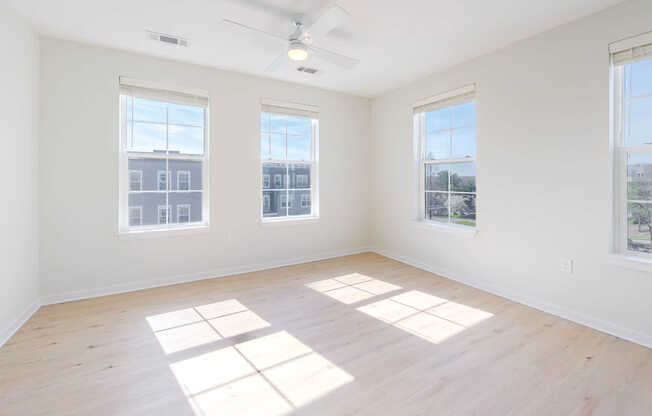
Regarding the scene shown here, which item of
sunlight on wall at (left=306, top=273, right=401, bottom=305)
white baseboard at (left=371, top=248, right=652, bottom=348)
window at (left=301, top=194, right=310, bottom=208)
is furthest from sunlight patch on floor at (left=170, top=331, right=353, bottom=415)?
window at (left=301, top=194, right=310, bottom=208)

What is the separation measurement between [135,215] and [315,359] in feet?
9.02

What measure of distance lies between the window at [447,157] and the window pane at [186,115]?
116 inches

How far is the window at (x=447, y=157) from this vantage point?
3.77m

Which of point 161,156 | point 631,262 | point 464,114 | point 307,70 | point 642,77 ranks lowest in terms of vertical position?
point 631,262

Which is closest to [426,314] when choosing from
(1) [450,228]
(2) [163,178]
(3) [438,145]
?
(1) [450,228]

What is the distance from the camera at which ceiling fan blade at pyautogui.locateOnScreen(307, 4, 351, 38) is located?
2270 millimetres

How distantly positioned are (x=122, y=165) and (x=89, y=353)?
6.70ft

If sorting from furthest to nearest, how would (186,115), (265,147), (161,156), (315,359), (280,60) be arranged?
(265,147)
(186,115)
(161,156)
(280,60)
(315,359)

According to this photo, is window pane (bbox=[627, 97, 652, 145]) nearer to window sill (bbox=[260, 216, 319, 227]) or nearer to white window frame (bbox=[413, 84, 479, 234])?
white window frame (bbox=[413, 84, 479, 234])

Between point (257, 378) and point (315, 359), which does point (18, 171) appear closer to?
point (257, 378)

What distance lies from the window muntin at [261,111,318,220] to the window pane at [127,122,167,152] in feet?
4.15

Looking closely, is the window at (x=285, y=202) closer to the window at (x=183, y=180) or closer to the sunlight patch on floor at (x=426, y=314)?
the window at (x=183, y=180)

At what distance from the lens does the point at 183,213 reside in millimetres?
3850

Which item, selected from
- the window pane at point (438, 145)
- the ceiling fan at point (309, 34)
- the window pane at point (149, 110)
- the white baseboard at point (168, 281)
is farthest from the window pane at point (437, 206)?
the window pane at point (149, 110)
